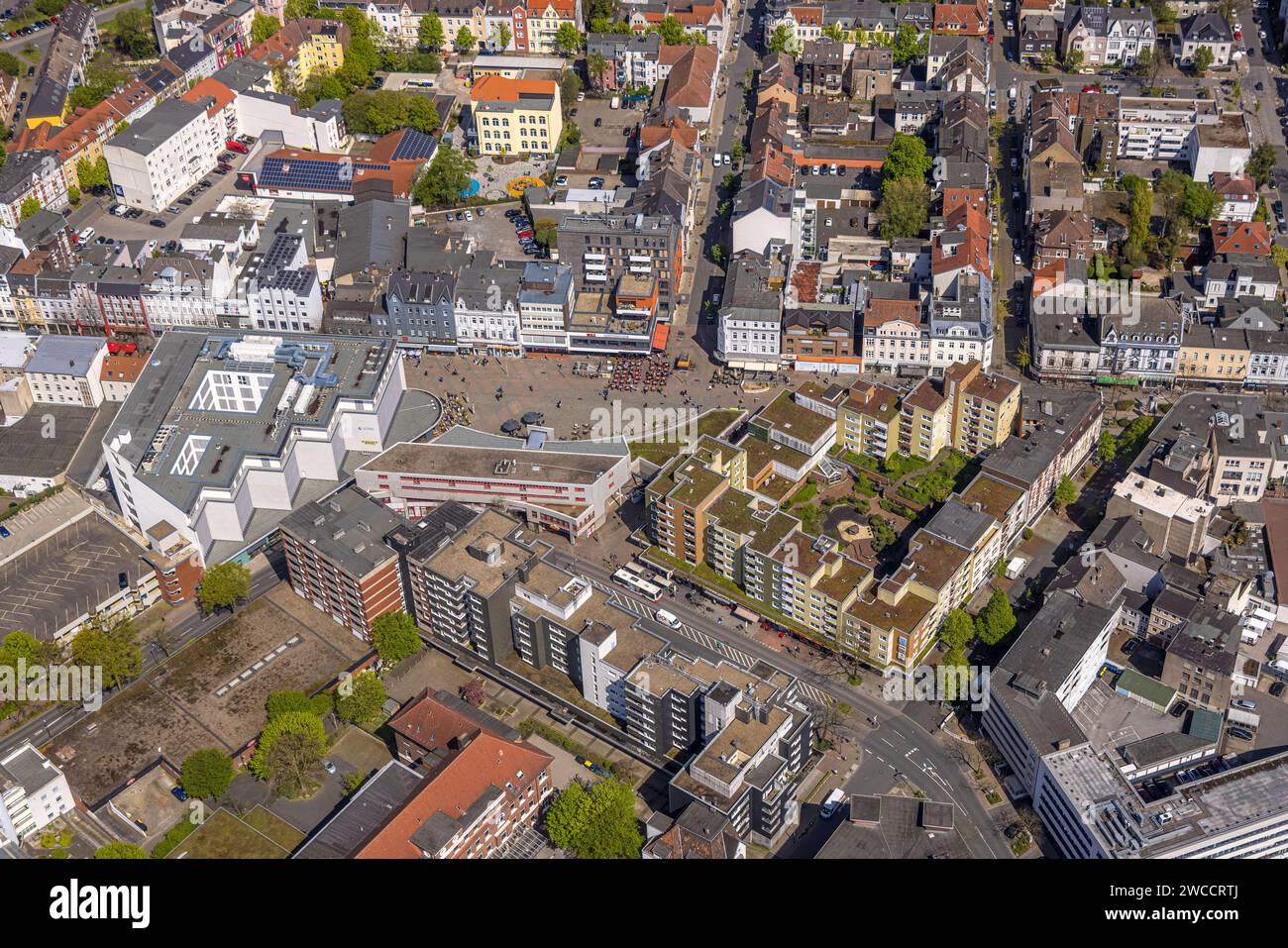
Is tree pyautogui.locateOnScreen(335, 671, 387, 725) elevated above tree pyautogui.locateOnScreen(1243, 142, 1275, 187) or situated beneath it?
situated beneath

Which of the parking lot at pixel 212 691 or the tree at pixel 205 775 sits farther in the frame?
the parking lot at pixel 212 691

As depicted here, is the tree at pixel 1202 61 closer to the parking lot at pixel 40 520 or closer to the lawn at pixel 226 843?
the parking lot at pixel 40 520

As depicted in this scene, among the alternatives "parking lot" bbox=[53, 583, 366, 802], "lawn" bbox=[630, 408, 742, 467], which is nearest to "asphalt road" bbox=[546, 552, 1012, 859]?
"lawn" bbox=[630, 408, 742, 467]

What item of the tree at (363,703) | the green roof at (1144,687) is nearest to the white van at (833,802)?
the green roof at (1144,687)

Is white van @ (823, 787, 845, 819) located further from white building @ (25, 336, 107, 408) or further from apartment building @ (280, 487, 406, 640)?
white building @ (25, 336, 107, 408)

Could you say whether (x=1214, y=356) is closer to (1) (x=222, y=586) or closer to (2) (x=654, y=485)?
(2) (x=654, y=485)

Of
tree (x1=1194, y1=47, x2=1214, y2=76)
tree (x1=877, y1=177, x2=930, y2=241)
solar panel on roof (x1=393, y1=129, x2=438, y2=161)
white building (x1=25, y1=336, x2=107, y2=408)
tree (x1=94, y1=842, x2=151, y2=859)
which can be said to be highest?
tree (x1=1194, y1=47, x2=1214, y2=76)
